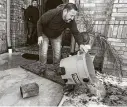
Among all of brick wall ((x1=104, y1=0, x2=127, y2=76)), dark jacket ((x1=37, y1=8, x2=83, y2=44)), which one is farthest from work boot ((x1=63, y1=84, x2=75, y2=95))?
brick wall ((x1=104, y1=0, x2=127, y2=76))

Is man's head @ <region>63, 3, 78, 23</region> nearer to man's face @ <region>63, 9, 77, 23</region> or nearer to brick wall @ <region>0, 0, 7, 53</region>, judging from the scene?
man's face @ <region>63, 9, 77, 23</region>

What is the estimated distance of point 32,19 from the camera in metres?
6.12

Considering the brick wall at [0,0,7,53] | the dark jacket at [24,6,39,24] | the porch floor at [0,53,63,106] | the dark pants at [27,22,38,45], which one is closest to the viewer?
the porch floor at [0,53,63,106]

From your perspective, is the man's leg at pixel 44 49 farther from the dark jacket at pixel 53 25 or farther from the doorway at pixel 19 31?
the doorway at pixel 19 31

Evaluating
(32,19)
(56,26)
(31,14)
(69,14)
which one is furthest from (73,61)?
(32,19)

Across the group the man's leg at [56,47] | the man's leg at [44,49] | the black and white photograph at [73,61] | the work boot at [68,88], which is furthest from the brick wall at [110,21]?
the work boot at [68,88]

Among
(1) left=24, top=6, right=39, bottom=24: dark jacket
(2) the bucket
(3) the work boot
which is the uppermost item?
(1) left=24, top=6, right=39, bottom=24: dark jacket

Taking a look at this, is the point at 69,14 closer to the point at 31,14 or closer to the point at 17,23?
the point at 17,23

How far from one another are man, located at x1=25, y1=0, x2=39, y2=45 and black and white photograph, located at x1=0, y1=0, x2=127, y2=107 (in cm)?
70

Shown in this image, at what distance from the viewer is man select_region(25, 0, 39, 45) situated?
18.9ft

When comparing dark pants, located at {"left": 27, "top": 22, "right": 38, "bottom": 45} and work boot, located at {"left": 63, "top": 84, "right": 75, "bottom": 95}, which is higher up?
dark pants, located at {"left": 27, "top": 22, "right": 38, "bottom": 45}

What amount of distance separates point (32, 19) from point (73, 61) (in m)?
4.24

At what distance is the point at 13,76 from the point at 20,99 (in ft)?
3.12

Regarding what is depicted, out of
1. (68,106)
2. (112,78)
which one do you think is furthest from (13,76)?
(112,78)
